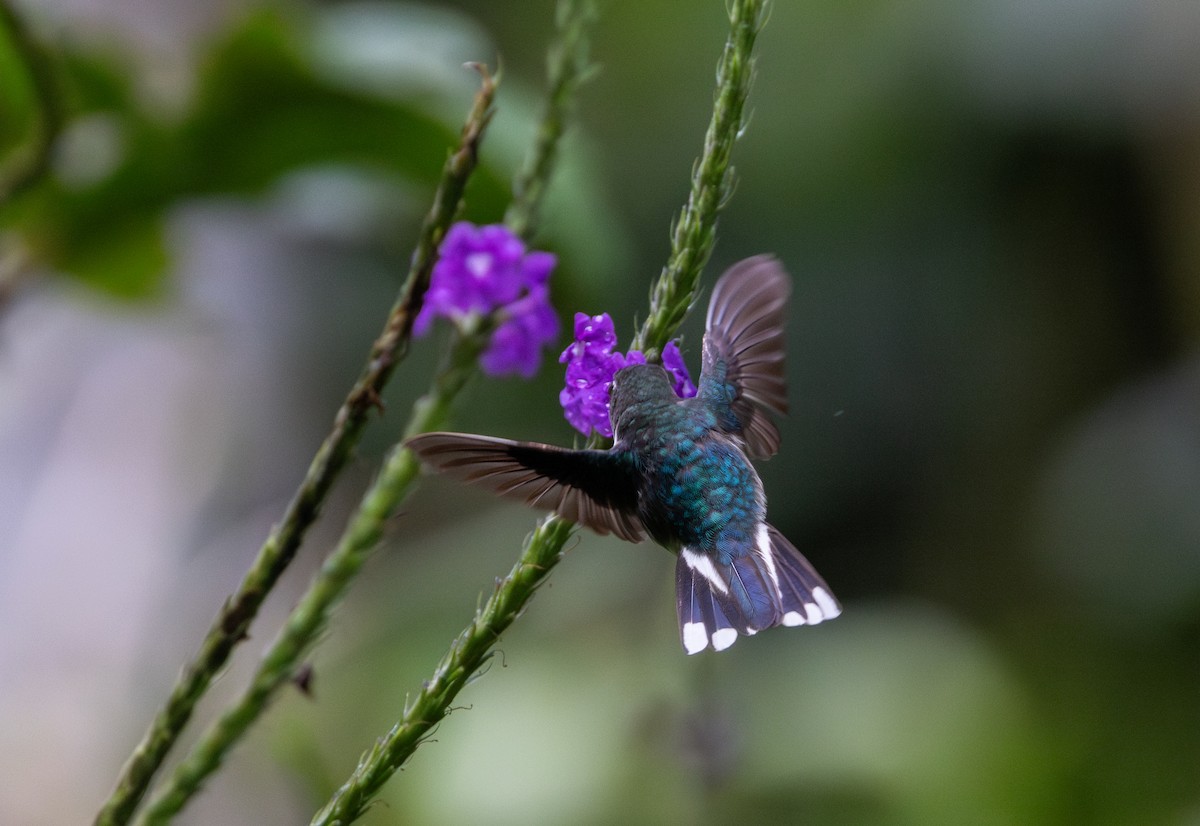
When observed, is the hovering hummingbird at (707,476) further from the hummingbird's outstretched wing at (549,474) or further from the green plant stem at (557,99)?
the green plant stem at (557,99)

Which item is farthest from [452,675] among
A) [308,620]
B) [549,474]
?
[549,474]

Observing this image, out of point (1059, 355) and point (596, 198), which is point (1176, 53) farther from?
point (596, 198)

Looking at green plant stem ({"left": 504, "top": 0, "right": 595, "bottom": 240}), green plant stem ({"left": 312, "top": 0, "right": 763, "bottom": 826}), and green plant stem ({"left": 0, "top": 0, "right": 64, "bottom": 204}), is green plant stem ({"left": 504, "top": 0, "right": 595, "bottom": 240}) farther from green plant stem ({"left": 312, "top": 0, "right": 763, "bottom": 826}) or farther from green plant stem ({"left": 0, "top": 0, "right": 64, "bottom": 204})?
green plant stem ({"left": 0, "top": 0, "right": 64, "bottom": 204})

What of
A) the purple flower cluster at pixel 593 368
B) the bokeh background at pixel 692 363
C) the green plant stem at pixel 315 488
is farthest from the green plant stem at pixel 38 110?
the green plant stem at pixel 315 488

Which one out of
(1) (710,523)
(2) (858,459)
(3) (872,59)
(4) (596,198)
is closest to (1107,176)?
(3) (872,59)

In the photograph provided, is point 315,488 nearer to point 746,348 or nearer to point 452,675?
point 452,675

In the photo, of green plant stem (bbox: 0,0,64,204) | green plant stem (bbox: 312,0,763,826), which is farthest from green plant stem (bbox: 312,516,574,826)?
green plant stem (bbox: 0,0,64,204)
